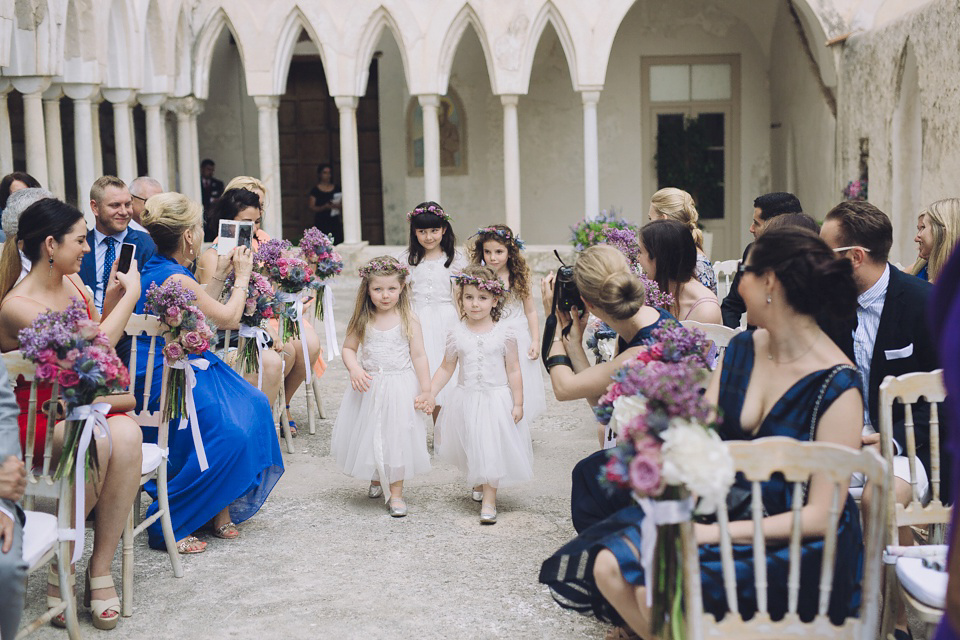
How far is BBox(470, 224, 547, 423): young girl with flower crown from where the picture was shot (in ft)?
17.9

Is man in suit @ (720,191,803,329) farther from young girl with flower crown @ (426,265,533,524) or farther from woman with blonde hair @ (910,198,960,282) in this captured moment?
young girl with flower crown @ (426,265,533,524)

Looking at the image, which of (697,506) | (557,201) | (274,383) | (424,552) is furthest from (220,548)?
(557,201)

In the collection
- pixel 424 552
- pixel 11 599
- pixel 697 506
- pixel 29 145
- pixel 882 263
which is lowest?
pixel 424 552

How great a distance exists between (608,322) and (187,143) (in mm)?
10227

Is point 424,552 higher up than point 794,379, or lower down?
lower down

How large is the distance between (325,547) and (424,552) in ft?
1.41

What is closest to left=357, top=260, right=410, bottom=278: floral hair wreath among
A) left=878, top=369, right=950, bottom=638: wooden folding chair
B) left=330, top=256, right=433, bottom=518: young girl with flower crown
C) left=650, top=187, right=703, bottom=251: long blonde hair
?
left=330, top=256, right=433, bottom=518: young girl with flower crown

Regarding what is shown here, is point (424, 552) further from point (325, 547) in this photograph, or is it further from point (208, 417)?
point (208, 417)

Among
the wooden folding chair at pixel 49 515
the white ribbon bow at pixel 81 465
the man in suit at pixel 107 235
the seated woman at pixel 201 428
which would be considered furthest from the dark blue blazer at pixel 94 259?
the white ribbon bow at pixel 81 465

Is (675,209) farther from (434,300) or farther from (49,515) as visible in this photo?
(49,515)

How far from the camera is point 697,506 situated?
2.27m

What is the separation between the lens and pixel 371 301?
489 centimetres

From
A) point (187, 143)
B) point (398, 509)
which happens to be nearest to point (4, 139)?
point (187, 143)

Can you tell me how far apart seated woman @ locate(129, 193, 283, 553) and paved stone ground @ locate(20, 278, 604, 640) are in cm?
16
